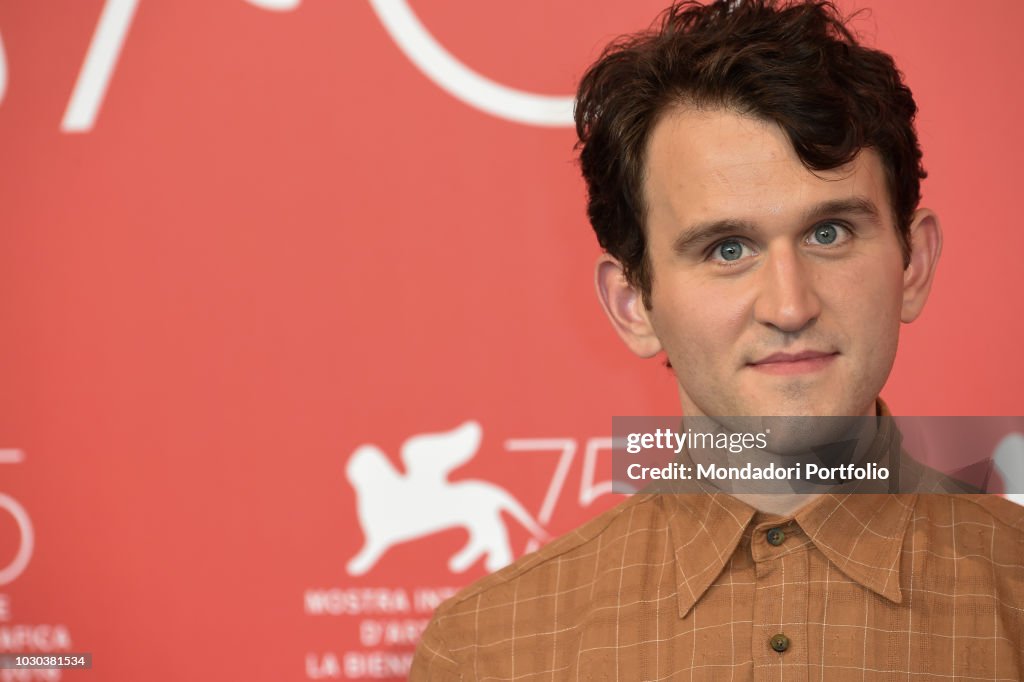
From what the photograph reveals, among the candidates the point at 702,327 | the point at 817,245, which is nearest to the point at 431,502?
the point at 702,327

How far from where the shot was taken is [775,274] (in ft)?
3.54

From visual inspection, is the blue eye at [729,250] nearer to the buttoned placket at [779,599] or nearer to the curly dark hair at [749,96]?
the curly dark hair at [749,96]

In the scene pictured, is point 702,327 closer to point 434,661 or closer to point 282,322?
point 434,661

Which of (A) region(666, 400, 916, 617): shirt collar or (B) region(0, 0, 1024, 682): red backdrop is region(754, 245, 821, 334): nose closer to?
(A) region(666, 400, 916, 617): shirt collar

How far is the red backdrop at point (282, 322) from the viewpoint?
170cm

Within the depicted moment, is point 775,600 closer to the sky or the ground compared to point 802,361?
closer to the ground

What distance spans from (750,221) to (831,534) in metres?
0.31

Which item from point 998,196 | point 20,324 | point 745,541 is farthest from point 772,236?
point 20,324

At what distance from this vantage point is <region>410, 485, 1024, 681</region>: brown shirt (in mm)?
1095

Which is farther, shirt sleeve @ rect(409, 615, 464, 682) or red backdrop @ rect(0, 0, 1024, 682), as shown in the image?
red backdrop @ rect(0, 0, 1024, 682)

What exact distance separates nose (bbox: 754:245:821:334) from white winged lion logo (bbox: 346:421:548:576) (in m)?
0.70

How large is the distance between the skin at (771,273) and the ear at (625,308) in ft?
0.31

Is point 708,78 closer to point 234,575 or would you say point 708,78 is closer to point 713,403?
point 713,403

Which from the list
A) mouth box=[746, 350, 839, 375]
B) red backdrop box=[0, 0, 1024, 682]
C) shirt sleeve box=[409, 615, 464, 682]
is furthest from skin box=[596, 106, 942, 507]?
red backdrop box=[0, 0, 1024, 682]
